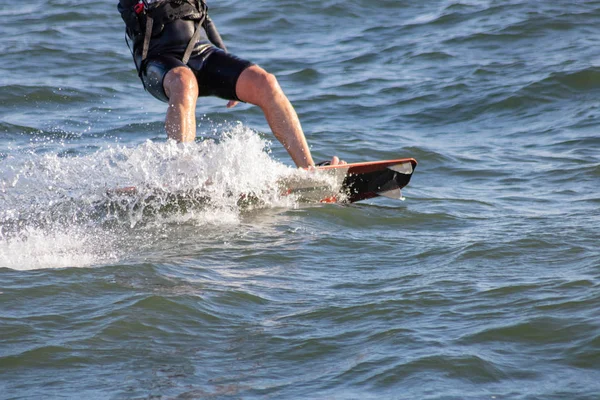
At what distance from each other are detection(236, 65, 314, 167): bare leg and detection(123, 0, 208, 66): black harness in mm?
485

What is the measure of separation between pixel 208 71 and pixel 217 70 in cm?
7

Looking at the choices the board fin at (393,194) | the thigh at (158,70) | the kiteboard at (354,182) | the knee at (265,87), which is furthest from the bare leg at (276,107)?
the board fin at (393,194)

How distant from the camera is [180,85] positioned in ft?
20.3

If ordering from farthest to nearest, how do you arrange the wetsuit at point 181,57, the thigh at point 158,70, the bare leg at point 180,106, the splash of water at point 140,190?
the wetsuit at point 181,57
the thigh at point 158,70
the bare leg at point 180,106
the splash of water at point 140,190

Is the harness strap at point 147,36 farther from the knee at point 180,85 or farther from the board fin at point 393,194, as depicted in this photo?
the board fin at point 393,194

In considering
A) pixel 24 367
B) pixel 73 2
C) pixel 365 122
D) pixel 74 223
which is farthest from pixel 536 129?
pixel 73 2

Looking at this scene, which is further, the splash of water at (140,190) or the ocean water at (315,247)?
the splash of water at (140,190)

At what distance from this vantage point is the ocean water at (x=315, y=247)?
3.68 m

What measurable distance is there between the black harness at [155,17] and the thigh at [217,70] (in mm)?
114

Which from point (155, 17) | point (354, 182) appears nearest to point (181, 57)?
point (155, 17)

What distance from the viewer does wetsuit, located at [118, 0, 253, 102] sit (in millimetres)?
6438

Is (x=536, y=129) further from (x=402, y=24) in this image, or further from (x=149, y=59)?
(x=402, y=24)

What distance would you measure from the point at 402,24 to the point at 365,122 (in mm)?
5269

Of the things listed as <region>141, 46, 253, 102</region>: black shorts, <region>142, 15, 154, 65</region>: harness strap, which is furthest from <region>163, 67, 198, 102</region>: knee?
<region>142, 15, 154, 65</region>: harness strap
